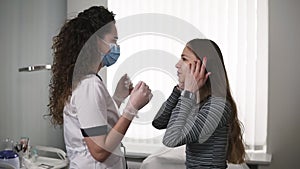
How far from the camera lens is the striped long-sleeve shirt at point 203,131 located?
121 cm

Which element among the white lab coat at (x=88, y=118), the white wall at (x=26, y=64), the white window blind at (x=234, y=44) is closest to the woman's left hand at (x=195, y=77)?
the white lab coat at (x=88, y=118)

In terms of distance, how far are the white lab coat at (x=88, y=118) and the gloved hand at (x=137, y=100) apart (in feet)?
0.28

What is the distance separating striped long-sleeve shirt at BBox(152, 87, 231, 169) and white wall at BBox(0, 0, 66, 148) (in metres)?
1.08

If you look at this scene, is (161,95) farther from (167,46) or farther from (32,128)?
(32,128)

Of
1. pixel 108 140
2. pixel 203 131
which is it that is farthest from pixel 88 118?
pixel 203 131

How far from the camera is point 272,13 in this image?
2277mm

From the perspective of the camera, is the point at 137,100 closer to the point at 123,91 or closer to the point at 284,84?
the point at 123,91

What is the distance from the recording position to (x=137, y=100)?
1.19m

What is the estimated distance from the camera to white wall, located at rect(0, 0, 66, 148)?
1.90m

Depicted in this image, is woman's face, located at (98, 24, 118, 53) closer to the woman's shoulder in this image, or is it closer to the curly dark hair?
the curly dark hair

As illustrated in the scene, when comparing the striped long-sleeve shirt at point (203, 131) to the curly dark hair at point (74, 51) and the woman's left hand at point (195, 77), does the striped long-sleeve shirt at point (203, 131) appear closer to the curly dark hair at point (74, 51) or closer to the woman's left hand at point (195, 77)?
the woman's left hand at point (195, 77)

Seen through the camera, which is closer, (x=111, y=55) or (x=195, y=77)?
(x=195, y=77)

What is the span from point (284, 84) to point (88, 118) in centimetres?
155

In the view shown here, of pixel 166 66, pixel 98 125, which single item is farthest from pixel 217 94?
pixel 166 66
